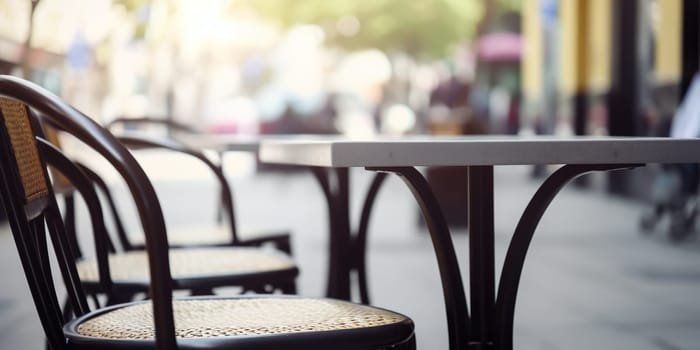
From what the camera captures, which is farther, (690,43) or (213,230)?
(690,43)

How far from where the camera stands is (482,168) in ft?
6.15

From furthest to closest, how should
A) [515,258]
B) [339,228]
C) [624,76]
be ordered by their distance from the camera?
[624,76] < [339,228] < [515,258]

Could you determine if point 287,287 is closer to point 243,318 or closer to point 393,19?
point 243,318

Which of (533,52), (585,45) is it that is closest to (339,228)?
(585,45)

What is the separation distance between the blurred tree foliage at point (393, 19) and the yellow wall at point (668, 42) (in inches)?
685

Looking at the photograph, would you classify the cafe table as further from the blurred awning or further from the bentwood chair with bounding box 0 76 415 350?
the blurred awning

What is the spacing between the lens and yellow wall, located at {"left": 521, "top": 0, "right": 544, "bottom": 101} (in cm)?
1602

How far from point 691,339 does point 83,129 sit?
2950mm

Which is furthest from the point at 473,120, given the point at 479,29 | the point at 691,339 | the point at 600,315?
the point at 479,29

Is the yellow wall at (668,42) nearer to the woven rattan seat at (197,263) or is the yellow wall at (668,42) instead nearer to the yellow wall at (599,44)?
the yellow wall at (599,44)

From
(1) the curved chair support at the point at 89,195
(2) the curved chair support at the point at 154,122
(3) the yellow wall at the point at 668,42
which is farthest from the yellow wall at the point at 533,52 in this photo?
(1) the curved chair support at the point at 89,195

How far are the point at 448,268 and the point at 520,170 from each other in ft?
50.9

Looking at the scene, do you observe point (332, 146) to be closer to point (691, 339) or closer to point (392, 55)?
point (691, 339)

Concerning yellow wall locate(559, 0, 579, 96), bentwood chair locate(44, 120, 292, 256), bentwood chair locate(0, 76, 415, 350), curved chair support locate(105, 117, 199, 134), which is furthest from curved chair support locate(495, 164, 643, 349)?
yellow wall locate(559, 0, 579, 96)
